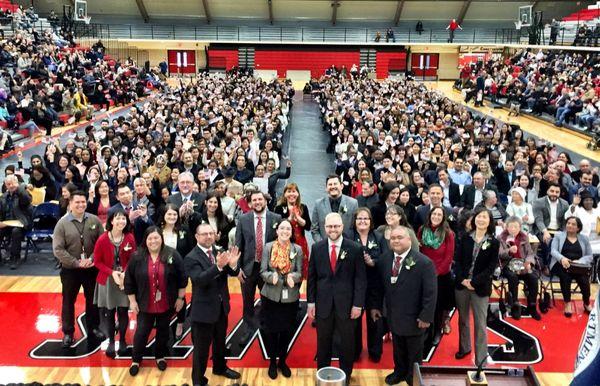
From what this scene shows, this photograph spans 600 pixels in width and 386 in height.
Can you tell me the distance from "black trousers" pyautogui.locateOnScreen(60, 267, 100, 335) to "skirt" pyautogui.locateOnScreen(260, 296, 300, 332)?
5.71 ft

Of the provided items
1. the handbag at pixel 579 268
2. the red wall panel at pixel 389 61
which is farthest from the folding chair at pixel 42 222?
the red wall panel at pixel 389 61

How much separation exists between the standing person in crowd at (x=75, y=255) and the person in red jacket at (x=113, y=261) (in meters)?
0.21

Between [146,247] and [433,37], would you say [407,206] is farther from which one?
[433,37]

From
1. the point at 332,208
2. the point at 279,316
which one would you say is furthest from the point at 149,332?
the point at 332,208

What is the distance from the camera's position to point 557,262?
639 centimetres

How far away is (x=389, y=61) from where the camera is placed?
3753 cm

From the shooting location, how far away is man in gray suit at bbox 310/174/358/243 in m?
5.81

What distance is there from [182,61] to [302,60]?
7.92 meters

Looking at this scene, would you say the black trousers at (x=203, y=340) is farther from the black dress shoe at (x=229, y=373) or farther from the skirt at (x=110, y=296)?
the skirt at (x=110, y=296)

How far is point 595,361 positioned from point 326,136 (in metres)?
16.3

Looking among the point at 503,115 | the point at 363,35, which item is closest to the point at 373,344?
the point at 503,115

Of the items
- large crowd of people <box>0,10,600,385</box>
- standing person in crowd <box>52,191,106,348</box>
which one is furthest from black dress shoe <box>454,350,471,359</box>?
standing person in crowd <box>52,191,106,348</box>

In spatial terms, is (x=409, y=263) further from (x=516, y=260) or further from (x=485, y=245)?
(x=516, y=260)

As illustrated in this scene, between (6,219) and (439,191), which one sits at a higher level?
(439,191)
